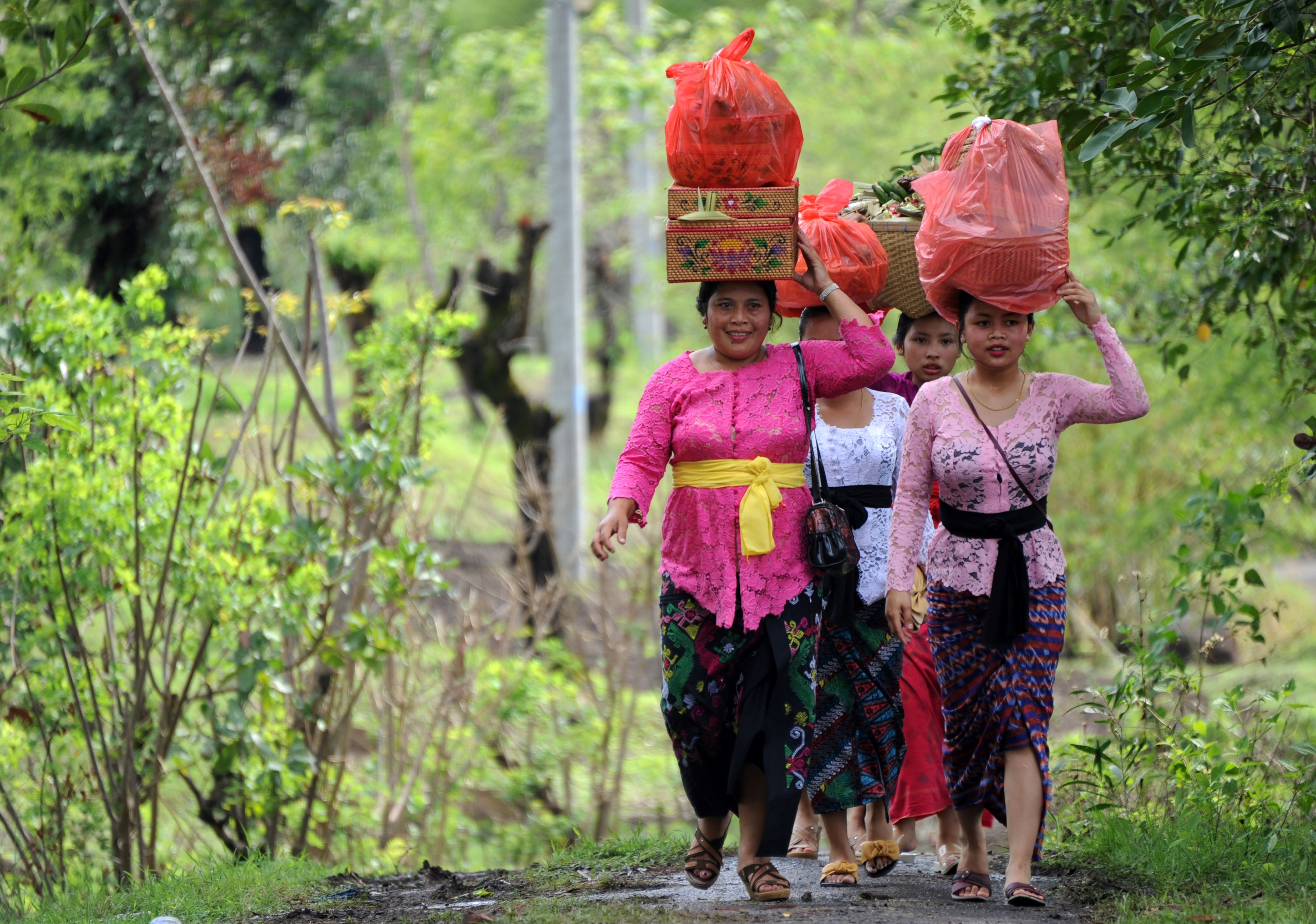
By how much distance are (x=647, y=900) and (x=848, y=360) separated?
5.94 ft

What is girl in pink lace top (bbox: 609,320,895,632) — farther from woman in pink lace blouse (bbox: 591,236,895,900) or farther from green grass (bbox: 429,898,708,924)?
green grass (bbox: 429,898,708,924)

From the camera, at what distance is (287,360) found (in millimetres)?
6594

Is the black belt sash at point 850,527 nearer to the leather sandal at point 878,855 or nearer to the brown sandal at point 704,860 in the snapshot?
the leather sandal at point 878,855

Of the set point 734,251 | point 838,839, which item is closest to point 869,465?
point 734,251

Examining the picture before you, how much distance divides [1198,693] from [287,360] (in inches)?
168

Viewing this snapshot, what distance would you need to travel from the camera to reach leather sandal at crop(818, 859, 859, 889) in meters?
4.50

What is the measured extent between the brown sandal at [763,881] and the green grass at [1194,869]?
3.04 feet

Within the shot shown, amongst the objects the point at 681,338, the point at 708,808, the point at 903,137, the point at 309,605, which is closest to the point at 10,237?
the point at 309,605

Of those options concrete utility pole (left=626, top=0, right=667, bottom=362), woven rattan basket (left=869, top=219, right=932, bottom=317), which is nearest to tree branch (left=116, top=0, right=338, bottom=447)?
woven rattan basket (left=869, top=219, right=932, bottom=317)

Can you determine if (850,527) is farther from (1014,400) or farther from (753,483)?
(1014,400)

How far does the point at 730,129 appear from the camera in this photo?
419cm

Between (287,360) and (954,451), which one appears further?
(287,360)

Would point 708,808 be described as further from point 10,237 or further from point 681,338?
point 681,338

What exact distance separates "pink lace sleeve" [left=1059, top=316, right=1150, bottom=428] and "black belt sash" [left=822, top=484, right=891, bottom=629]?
81cm
